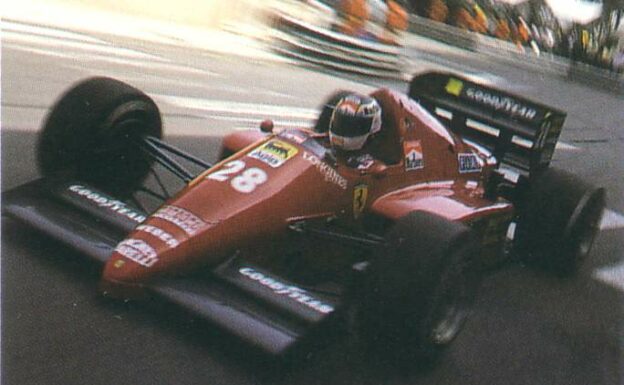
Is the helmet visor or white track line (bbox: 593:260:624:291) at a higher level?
the helmet visor

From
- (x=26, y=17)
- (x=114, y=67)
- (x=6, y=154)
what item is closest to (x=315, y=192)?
(x=6, y=154)

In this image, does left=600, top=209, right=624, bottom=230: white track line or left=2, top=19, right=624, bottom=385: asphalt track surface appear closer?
left=2, top=19, right=624, bottom=385: asphalt track surface

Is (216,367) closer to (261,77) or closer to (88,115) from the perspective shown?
(88,115)

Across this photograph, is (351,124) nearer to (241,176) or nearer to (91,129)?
(241,176)

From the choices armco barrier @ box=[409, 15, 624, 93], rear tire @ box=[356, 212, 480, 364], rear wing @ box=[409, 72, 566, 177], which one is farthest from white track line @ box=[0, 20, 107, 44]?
armco barrier @ box=[409, 15, 624, 93]

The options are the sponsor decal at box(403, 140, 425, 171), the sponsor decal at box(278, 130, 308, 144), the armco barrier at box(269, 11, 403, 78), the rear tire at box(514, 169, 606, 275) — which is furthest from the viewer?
the armco barrier at box(269, 11, 403, 78)

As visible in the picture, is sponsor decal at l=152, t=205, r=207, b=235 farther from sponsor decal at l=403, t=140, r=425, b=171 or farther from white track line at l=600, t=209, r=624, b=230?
white track line at l=600, t=209, r=624, b=230

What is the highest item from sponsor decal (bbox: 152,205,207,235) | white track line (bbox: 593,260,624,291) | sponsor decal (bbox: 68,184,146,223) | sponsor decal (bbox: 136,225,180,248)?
sponsor decal (bbox: 152,205,207,235)

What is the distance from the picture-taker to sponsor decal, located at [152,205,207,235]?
341 cm

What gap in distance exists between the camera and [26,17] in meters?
10.0

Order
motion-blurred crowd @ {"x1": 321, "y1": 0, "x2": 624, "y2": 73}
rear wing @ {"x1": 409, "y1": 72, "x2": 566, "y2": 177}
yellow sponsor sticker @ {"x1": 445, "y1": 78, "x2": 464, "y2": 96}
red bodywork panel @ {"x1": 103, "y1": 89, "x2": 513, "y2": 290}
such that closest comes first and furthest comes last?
1. red bodywork panel @ {"x1": 103, "y1": 89, "x2": 513, "y2": 290}
2. rear wing @ {"x1": 409, "y1": 72, "x2": 566, "y2": 177}
3. yellow sponsor sticker @ {"x1": 445, "y1": 78, "x2": 464, "y2": 96}
4. motion-blurred crowd @ {"x1": 321, "y1": 0, "x2": 624, "y2": 73}

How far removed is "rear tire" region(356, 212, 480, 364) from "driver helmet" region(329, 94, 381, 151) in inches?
29.9

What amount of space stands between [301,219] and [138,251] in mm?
775

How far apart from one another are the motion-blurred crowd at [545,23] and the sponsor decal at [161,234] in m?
5.88
